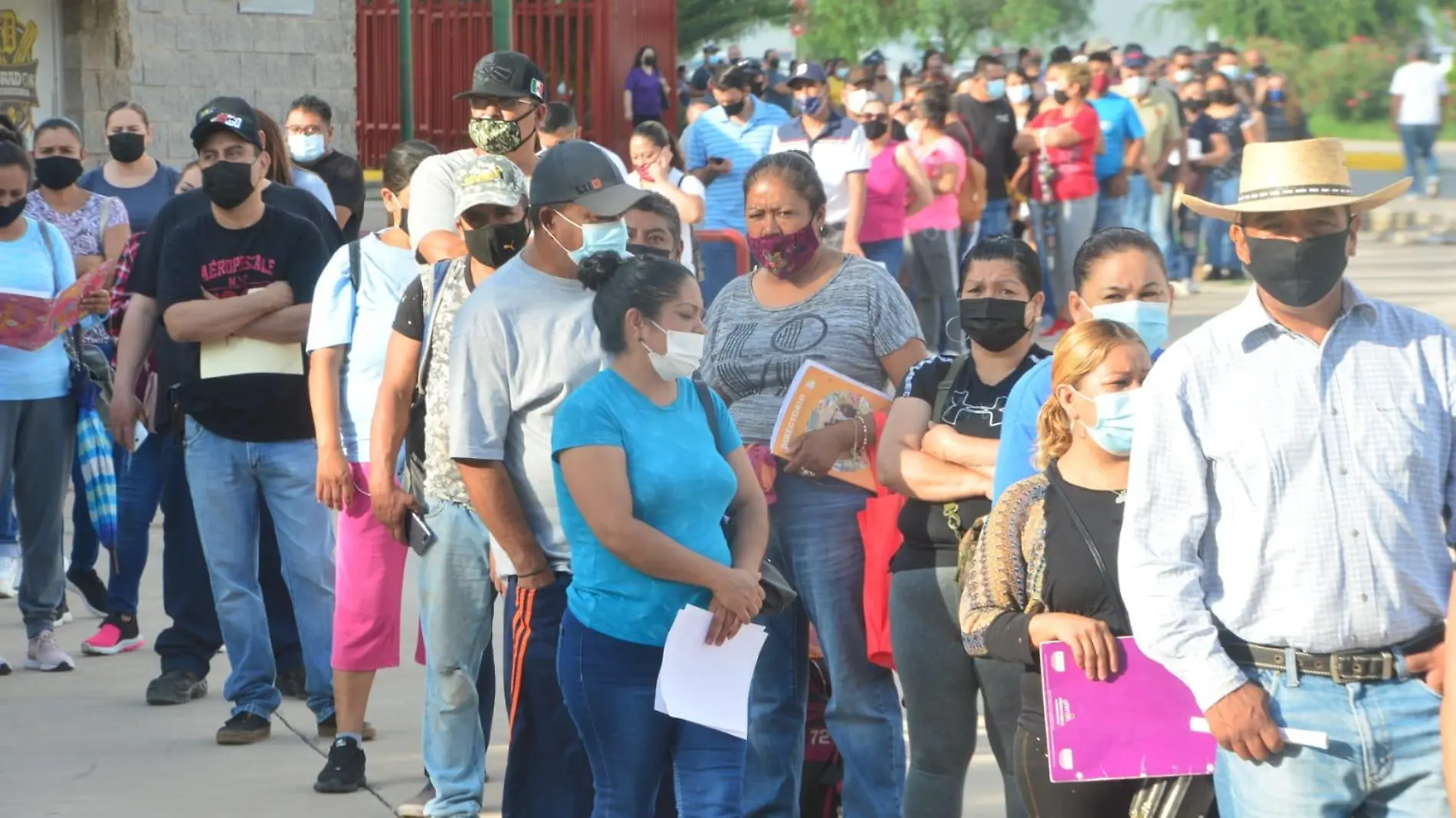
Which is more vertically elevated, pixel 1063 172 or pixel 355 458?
pixel 1063 172

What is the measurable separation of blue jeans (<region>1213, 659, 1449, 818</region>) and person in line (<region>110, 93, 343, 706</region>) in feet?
14.3

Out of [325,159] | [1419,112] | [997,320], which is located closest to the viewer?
[997,320]

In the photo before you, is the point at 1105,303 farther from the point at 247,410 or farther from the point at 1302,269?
the point at 247,410

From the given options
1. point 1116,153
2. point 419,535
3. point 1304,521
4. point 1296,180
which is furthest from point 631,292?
point 1116,153

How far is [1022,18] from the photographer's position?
5894cm

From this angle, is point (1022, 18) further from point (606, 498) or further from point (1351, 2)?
point (606, 498)

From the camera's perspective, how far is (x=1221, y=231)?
2080 cm

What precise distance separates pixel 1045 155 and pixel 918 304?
194cm

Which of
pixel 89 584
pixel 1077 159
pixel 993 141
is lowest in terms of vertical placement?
pixel 89 584

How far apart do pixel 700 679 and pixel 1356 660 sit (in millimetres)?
1453

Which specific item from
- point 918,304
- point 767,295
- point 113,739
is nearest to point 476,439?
point 767,295

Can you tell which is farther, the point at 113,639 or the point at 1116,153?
the point at 1116,153

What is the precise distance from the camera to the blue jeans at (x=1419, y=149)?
26.9 m

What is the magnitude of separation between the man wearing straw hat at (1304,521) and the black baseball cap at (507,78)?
3.05m
